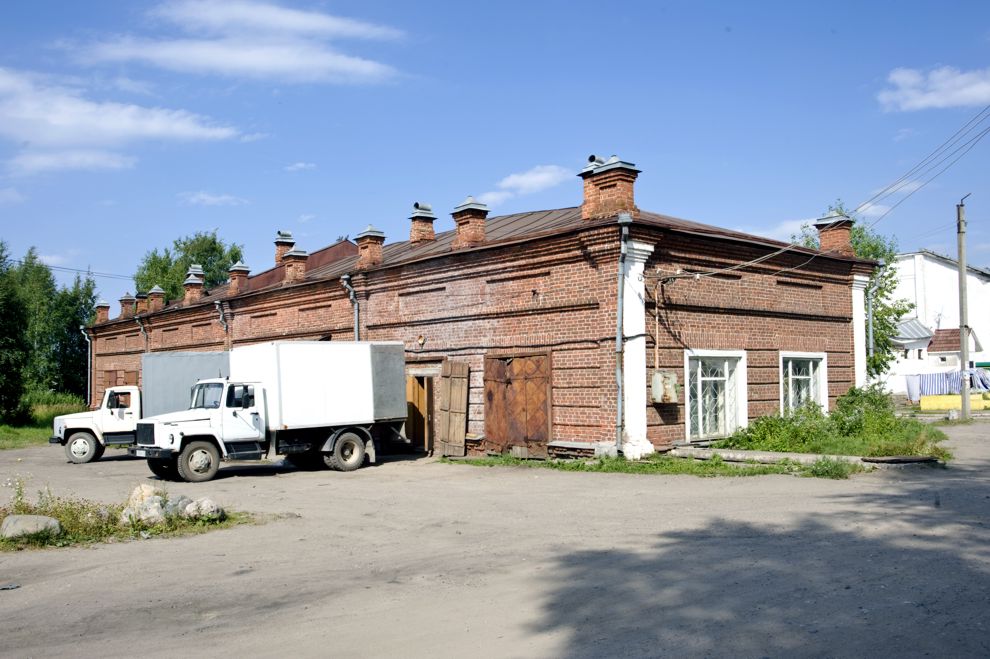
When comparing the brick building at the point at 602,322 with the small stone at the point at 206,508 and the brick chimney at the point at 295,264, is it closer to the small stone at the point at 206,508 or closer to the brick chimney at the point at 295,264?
the brick chimney at the point at 295,264

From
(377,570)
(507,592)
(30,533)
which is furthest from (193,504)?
(507,592)

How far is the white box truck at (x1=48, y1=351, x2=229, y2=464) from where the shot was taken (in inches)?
875

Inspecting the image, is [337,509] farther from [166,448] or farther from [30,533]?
[166,448]

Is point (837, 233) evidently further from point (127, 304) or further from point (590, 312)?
point (127, 304)

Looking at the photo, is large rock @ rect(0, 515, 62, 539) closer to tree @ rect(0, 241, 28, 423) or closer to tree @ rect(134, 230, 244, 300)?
tree @ rect(0, 241, 28, 423)

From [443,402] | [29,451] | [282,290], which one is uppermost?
[282,290]

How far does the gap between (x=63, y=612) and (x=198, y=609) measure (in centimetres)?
103

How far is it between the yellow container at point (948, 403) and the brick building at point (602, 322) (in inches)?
618

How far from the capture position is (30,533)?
9266 millimetres

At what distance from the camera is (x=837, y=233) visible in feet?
71.1

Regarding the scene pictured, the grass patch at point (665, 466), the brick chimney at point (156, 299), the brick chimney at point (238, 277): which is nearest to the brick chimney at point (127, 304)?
the brick chimney at point (156, 299)

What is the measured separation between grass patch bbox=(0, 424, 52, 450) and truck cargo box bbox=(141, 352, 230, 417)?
31.5 feet

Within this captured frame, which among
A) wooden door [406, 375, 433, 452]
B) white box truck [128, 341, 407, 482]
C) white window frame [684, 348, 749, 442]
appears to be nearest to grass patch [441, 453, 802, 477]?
white window frame [684, 348, 749, 442]

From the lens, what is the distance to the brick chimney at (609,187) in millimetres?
16203
